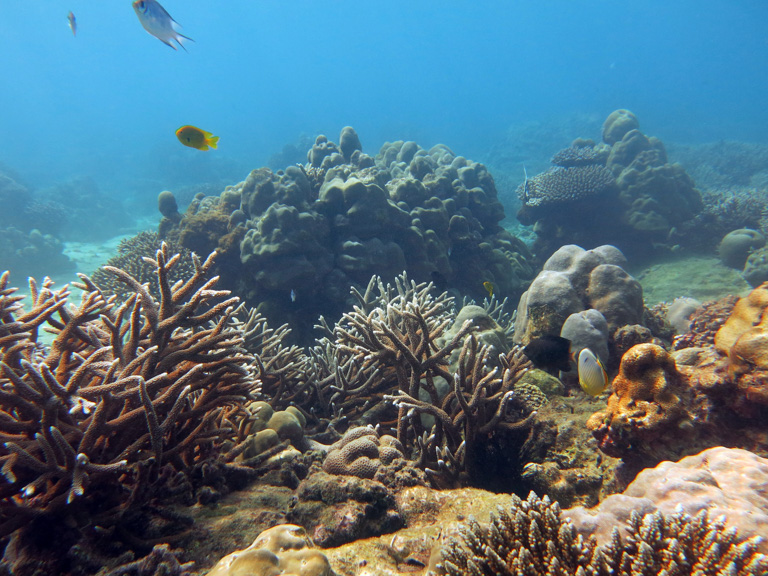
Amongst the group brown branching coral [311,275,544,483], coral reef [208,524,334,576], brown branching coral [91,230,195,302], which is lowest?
coral reef [208,524,334,576]

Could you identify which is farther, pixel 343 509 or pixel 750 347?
pixel 750 347

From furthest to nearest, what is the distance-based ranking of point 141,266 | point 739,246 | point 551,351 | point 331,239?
1. point 739,246
2. point 141,266
3. point 331,239
4. point 551,351

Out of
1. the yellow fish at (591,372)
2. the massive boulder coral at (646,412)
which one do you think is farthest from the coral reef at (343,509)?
the massive boulder coral at (646,412)

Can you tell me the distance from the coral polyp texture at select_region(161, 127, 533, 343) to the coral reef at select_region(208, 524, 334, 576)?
17.0 feet

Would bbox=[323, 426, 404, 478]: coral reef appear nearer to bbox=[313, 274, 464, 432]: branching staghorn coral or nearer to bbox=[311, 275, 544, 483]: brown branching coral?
bbox=[311, 275, 544, 483]: brown branching coral

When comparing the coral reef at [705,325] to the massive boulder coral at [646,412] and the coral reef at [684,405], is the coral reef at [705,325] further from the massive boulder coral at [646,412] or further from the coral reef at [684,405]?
the massive boulder coral at [646,412]

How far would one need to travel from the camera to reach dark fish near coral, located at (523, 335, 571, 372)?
3.14m

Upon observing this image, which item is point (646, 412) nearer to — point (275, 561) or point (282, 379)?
point (275, 561)

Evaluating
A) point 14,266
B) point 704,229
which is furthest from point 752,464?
point 14,266

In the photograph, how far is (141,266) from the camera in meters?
8.02

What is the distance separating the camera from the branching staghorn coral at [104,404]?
1668 millimetres

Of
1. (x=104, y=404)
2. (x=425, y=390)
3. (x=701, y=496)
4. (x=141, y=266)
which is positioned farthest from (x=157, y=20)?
(x=701, y=496)

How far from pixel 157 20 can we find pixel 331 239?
4292mm

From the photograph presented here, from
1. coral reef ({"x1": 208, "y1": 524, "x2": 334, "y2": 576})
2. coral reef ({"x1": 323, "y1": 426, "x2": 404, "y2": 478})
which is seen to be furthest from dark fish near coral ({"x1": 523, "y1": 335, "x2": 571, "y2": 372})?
coral reef ({"x1": 208, "y1": 524, "x2": 334, "y2": 576})
